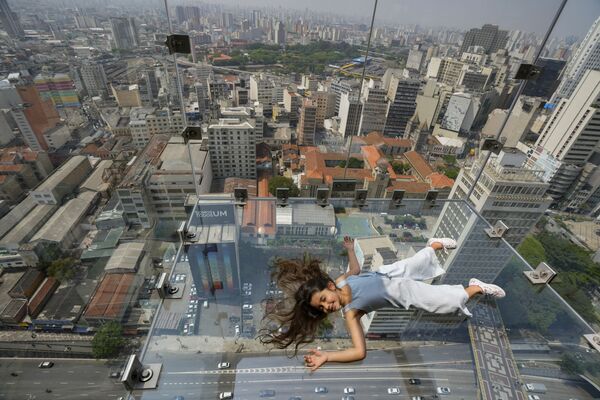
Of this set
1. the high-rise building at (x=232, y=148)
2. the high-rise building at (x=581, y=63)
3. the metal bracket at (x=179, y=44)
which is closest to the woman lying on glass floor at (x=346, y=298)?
the metal bracket at (x=179, y=44)

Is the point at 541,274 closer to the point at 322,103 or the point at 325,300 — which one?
A: the point at 325,300

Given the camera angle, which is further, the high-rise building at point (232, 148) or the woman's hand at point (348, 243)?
the high-rise building at point (232, 148)

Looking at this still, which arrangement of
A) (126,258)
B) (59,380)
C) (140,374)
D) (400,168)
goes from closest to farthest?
(140,374)
(59,380)
(126,258)
(400,168)

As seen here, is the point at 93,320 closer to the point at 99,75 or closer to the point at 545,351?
the point at 545,351

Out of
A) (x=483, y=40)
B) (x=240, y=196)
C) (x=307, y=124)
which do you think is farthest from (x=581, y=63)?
(x=240, y=196)

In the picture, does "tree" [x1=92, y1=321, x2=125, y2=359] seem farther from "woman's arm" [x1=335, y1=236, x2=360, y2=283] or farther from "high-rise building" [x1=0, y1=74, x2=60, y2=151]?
"high-rise building" [x1=0, y1=74, x2=60, y2=151]

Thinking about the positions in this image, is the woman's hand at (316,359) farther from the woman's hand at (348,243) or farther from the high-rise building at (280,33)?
the high-rise building at (280,33)
